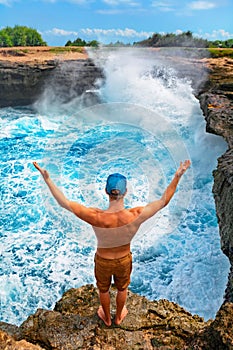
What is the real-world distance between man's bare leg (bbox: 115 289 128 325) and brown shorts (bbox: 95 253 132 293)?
69 mm

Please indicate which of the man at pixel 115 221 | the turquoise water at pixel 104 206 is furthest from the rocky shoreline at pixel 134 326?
the turquoise water at pixel 104 206

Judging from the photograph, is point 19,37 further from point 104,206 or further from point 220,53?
point 104,206

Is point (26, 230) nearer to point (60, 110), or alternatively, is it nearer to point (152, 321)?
point (152, 321)

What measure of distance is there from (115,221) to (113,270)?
21.2 inches

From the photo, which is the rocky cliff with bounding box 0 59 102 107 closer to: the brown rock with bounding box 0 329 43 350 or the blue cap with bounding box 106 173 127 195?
the blue cap with bounding box 106 173 127 195

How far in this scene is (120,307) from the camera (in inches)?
139

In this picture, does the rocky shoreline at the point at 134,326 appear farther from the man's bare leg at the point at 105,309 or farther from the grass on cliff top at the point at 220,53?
the grass on cliff top at the point at 220,53


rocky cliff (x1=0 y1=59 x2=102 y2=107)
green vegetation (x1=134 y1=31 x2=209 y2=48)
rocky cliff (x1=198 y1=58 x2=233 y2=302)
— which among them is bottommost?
rocky cliff (x1=198 y1=58 x2=233 y2=302)

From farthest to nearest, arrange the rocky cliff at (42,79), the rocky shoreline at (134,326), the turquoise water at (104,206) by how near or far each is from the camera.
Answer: the rocky cliff at (42,79) → the turquoise water at (104,206) → the rocky shoreline at (134,326)

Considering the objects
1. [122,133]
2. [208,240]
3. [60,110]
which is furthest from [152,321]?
[60,110]

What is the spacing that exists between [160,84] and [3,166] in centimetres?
1051

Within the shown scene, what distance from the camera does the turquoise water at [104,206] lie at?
482 cm

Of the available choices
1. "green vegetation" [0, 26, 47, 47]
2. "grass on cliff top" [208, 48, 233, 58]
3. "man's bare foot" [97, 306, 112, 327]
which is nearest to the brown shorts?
"man's bare foot" [97, 306, 112, 327]

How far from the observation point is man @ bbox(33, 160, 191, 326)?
2855 millimetres
